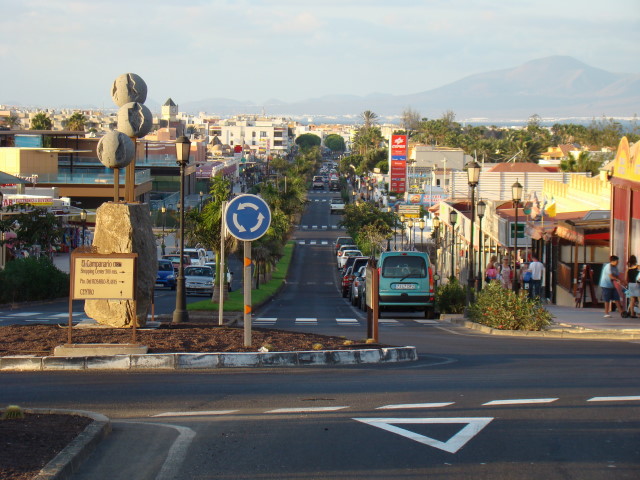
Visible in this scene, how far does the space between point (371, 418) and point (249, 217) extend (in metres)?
4.68

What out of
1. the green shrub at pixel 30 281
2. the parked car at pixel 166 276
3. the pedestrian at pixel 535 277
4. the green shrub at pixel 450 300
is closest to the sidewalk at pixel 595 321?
the pedestrian at pixel 535 277

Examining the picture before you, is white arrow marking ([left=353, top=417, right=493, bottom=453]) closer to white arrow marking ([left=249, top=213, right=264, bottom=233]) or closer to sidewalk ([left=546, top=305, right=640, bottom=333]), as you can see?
white arrow marking ([left=249, top=213, right=264, bottom=233])

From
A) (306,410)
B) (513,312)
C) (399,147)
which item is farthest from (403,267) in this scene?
(399,147)

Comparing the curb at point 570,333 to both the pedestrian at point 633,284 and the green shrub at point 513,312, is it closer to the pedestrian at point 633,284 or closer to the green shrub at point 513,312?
the green shrub at point 513,312

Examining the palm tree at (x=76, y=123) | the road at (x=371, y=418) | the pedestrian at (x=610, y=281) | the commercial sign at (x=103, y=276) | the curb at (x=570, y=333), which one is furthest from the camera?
the palm tree at (x=76, y=123)

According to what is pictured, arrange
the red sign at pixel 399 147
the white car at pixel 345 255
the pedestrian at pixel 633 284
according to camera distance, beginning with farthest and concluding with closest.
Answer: the red sign at pixel 399 147 < the white car at pixel 345 255 < the pedestrian at pixel 633 284

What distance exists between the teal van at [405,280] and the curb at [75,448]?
19.4m

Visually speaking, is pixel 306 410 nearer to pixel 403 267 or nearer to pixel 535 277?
pixel 403 267

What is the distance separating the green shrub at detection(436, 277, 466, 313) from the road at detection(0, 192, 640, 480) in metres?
14.5

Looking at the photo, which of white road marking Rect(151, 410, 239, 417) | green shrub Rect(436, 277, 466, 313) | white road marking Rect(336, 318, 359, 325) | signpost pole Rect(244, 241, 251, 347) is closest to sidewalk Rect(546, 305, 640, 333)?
green shrub Rect(436, 277, 466, 313)

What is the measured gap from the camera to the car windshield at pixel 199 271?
43.1 m

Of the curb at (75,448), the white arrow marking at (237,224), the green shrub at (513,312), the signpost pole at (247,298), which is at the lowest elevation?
the green shrub at (513,312)

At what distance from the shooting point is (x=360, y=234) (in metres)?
77.8

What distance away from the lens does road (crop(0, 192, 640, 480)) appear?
724 cm
